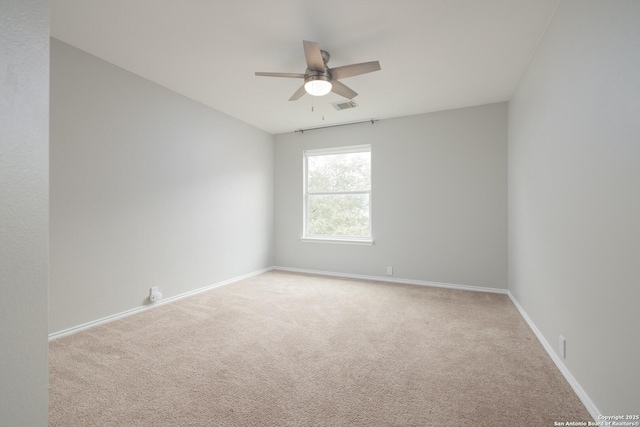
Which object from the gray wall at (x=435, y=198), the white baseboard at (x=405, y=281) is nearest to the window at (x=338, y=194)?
the gray wall at (x=435, y=198)

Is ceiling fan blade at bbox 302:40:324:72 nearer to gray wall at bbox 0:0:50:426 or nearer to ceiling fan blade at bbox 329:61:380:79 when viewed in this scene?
ceiling fan blade at bbox 329:61:380:79

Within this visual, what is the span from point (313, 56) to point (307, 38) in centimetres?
35

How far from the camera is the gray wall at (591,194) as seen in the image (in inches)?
51.2

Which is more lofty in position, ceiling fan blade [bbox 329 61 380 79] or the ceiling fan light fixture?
ceiling fan blade [bbox 329 61 380 79]

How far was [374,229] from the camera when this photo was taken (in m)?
4.72

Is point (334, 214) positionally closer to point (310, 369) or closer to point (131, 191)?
point (131, 191)

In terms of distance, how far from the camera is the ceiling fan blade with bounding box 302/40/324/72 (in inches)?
83.6

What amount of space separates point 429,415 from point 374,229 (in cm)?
327

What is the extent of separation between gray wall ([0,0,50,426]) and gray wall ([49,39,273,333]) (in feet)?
6.35

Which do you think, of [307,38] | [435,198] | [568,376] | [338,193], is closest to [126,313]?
[307,38]

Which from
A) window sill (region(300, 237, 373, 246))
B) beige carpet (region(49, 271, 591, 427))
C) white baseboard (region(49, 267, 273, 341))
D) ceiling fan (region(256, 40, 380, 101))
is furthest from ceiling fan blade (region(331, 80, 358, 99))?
white baseboard (region(49, 267, 273, 341))

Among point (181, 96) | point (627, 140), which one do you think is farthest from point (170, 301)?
point (627, 140)

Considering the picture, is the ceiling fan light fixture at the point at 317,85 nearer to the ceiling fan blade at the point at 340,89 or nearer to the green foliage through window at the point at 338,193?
the ceiling fan blade at the point at 340,89

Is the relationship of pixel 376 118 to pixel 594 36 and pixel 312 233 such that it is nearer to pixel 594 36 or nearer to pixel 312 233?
pixel 312 233
